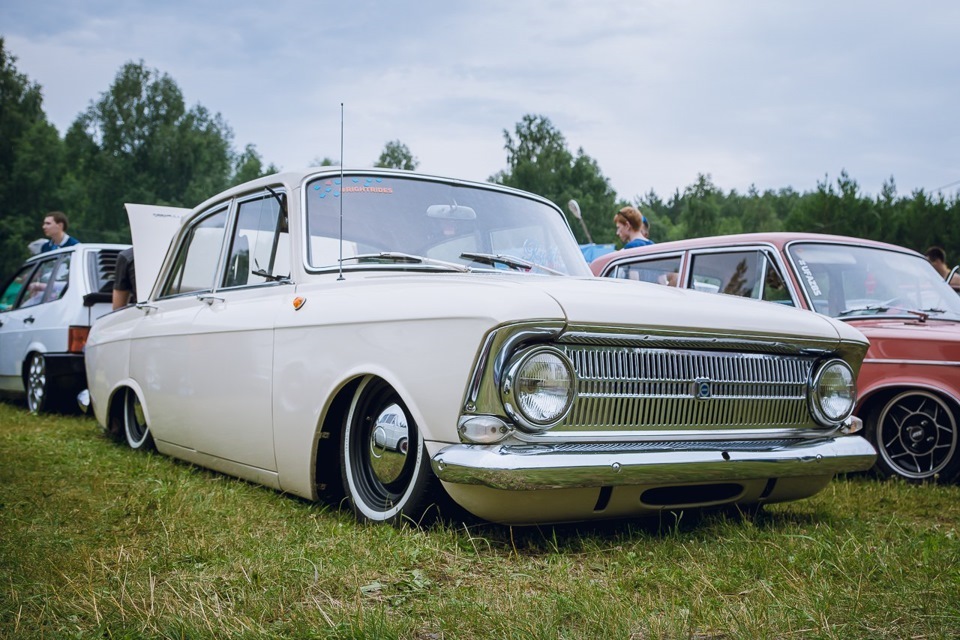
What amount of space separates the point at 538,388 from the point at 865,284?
12.1 ft

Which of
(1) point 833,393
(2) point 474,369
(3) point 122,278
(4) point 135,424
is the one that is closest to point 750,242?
(1) point 833,393

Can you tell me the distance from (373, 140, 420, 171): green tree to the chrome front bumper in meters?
65.8

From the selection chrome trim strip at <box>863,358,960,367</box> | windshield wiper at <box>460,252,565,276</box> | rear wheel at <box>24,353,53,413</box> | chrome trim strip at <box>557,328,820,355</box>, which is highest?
windshield wiper at <box>460,252,565,276</box>

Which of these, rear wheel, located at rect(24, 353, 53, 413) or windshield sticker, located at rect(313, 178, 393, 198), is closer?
windshield sticker, located at rect(313, 178, 393, 198)

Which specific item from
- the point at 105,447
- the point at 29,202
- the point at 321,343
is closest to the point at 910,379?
the point at 321,343

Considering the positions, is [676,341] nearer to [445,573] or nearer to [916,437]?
[445,573]

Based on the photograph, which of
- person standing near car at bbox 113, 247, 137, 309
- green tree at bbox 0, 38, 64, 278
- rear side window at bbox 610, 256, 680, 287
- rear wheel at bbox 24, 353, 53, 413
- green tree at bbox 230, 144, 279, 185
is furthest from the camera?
green tree at bbox 230, 144, 279, 185

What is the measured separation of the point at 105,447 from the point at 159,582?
3.62m

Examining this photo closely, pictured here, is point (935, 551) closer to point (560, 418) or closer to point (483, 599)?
point (560, 418)

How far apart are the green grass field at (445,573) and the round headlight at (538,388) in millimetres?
482

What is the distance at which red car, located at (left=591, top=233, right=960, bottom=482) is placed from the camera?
5520 millimetres

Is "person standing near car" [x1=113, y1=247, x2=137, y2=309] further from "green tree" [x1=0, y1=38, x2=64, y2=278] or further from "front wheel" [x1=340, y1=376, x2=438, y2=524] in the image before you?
"green tree" [x1=0, y1=38, x2=64, y2=278]

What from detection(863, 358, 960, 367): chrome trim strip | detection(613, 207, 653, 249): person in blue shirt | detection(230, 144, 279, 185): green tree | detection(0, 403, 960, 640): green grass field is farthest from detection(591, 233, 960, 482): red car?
detection(230, 144, 279, 185): green tree

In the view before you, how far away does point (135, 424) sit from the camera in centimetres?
608
